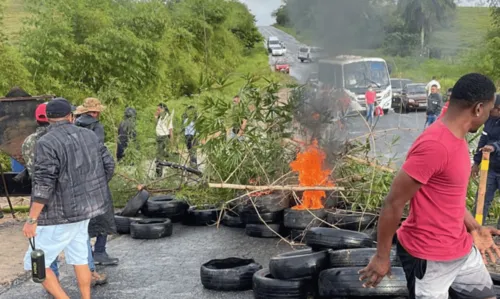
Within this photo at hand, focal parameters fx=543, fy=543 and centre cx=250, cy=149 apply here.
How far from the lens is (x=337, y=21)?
7203 millimetres

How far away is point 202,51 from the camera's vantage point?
1291 inches

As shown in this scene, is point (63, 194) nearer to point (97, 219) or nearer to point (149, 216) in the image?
point (97, 219)

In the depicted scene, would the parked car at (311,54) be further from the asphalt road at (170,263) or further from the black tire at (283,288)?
the black tire at (283,288)

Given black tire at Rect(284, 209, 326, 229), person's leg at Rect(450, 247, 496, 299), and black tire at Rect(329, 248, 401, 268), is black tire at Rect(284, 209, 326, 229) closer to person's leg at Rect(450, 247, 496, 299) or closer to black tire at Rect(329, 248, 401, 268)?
black tire at Rect(329, 248, 401, 268)

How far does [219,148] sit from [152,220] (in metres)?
1.52

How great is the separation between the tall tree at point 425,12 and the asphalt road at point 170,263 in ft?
13.4

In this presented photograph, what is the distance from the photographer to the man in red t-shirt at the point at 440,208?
9.87 ft

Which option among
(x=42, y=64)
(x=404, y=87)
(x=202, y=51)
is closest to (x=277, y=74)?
(x=42, y=64)

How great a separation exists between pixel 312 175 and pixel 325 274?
9.32 feet

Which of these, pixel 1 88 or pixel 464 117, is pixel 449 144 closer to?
pixel 464 117

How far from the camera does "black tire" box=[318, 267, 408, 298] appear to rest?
14.8 feet

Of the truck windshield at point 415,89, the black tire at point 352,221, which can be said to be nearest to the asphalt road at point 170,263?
the black tire at point 352,221

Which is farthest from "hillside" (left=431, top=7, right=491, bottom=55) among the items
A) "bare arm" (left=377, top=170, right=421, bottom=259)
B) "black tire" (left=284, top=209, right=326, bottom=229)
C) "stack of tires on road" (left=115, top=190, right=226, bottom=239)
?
"bare arm" (left=377, top=170, right=421, bottom=259)

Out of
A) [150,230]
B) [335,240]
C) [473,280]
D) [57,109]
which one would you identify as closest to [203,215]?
[150,230]
